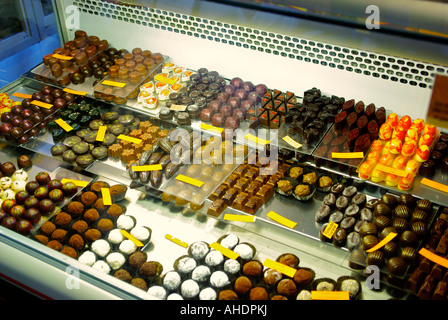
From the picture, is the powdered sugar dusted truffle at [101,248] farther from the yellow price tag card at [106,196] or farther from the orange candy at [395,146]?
the orange candy at [395,146]

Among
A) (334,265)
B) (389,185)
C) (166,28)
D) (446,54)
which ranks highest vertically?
(446,54)

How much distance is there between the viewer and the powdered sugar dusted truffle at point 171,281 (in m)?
2.65

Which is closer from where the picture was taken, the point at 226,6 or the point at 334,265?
the point at 226,6

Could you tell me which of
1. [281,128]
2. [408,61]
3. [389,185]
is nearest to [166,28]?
[281,128]

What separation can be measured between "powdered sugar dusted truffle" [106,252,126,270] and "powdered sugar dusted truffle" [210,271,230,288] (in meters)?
0.59

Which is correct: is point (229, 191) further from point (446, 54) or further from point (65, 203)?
point (446, 54)

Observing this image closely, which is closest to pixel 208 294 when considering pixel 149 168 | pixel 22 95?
pixel 149 168

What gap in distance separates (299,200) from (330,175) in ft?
0.98

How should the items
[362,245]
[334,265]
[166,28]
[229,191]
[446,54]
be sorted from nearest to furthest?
1. [446,54]
2. [362,245]
3. [334,265]
4. [229,191]
5. [166,28]

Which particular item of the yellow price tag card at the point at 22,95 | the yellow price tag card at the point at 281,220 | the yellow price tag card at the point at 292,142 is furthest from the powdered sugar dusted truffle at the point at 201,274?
the yellow price tag card at the point at 22,95

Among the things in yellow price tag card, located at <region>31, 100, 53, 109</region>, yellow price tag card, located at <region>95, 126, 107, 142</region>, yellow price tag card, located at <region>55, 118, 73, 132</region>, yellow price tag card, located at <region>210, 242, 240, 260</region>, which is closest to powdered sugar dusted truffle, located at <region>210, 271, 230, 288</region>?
yellow price tag card, located at <region>210, 242, 240, 260</region>

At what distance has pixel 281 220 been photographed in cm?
291

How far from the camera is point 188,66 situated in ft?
12.6

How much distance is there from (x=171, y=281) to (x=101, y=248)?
0.54 m
